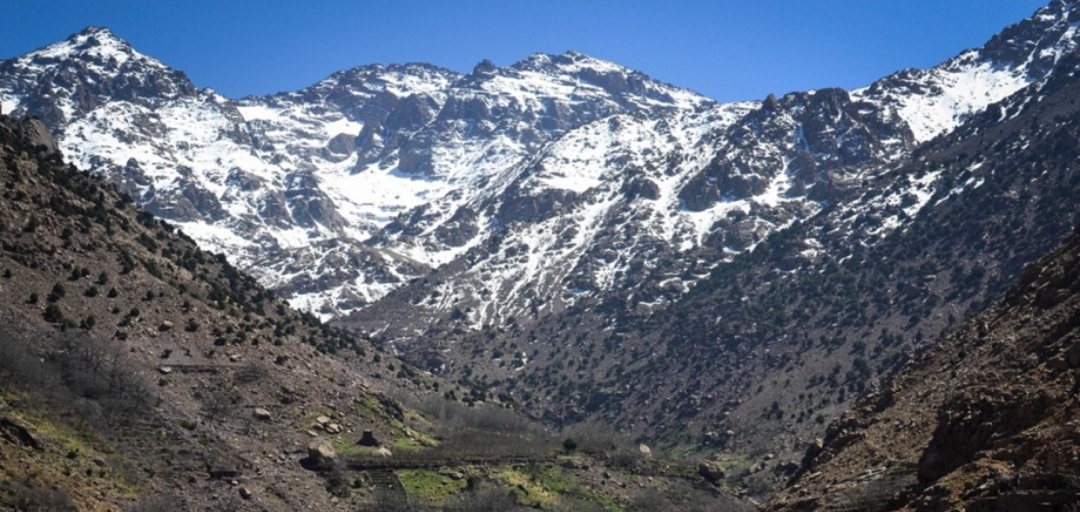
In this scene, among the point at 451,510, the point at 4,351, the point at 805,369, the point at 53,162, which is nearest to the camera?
the point at 4,351

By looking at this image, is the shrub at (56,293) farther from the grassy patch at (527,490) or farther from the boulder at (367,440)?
the grassy patch at (527,490)

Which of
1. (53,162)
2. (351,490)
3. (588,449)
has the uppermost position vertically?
(53,162)

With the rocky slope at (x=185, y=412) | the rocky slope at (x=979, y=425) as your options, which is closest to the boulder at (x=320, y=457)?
the rocky slope at (x=185, y=412)

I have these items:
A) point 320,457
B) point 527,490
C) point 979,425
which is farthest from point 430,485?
point 979,425

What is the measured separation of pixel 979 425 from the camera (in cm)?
3553

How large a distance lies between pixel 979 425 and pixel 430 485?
62311 millimetres

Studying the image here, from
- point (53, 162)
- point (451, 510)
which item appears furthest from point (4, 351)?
point (53, 162)

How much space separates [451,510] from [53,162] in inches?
2624

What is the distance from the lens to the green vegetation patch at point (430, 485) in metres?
88.9

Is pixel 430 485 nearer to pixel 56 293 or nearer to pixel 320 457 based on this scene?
pixel 320 457

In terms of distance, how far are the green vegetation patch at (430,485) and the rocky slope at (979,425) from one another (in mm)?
39771

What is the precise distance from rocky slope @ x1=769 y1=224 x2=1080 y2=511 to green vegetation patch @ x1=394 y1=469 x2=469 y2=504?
3977 cm

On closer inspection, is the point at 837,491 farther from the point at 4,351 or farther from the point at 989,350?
the point at 4,351

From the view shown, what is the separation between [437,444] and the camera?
107312 millimetres
